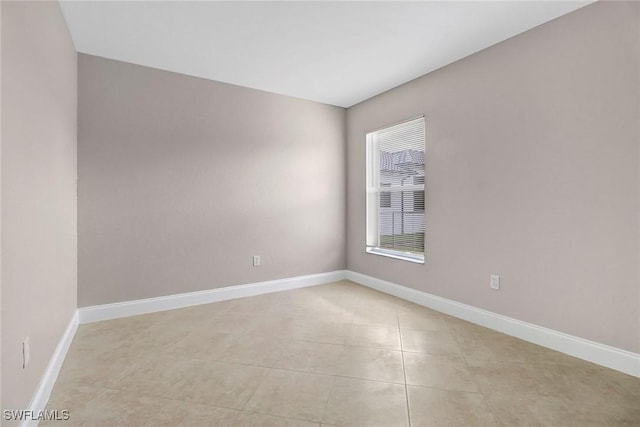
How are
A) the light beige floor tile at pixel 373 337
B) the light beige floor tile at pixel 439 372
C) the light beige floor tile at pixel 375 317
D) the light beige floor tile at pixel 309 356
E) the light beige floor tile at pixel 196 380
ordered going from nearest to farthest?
the light beige floor tile at pixel 196 380 → the light beige floor tile at pixel 439 372 → the light beige floor tile at pixel 309 356 → the light beige floor tile at pixel 373 337 → the light beige floor tile at pixel 375 317

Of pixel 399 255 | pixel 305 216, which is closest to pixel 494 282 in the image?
pixel 399 255

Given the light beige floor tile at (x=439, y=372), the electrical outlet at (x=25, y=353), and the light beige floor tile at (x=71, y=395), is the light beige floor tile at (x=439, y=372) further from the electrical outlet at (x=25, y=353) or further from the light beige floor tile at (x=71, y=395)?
the electrical outlet at (x=25, y=353)

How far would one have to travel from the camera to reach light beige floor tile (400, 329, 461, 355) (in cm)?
233

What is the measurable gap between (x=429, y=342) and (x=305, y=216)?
2.28 meters

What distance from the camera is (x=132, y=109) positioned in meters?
3.08

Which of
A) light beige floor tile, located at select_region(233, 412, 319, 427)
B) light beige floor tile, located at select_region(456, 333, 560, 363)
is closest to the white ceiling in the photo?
light beige floor tile, located at select_region(456, 333, 560, 363)

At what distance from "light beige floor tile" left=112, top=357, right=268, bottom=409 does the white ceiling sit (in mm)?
2519

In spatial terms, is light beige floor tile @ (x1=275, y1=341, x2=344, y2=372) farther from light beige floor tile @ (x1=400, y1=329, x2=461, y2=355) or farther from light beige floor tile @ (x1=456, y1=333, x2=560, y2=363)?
light beige floor tile @ (x1=456, y1=333, x2=560, y2=363)

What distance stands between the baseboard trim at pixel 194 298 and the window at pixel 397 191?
0.98 metres

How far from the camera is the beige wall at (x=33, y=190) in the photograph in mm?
1300

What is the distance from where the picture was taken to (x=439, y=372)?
202 centimetres

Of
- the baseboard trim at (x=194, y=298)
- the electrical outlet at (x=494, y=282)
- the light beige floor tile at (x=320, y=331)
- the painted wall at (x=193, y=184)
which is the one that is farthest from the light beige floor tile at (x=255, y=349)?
the electrical outlet at (x=494, y=282)

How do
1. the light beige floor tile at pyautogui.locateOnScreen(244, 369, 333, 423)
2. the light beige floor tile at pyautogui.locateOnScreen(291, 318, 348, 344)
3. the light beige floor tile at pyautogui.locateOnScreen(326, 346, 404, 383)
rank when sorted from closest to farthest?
the light beige floor tile at pyautogui.locateOnScreen(244, 369, 333, 423) → the light beige floor tile at pyautogui.locateOnScreen(326, 346, 404, 383) → the light beige floor tile at pyautogui.locateOnScreen(291, 318, 348, 344)

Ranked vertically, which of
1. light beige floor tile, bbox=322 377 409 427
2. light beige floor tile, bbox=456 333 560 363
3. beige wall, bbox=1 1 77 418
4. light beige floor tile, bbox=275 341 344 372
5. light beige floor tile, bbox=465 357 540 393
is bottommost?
light beige floor tile, bbox=275 341 344 372
